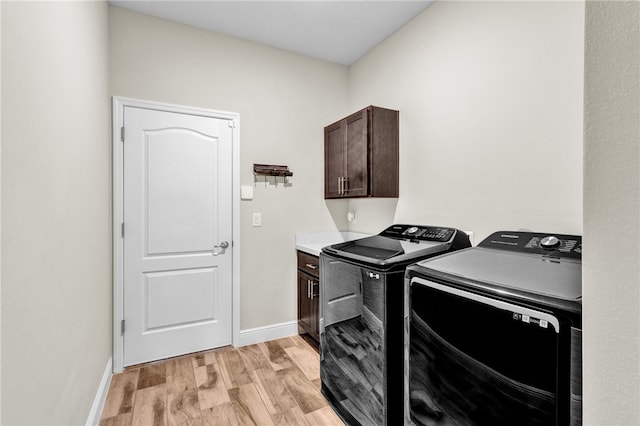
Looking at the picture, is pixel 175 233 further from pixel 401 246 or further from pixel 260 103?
pixel 401 246

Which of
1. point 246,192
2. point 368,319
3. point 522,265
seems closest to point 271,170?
point 246,192

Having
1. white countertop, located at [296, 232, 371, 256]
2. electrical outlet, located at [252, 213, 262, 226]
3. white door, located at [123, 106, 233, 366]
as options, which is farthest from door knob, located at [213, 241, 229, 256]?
white countertop, located at [296, 232, 371, 256]

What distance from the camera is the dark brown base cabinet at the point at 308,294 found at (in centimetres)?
267

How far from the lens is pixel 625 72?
1.74ft

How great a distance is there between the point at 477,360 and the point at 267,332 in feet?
7.16

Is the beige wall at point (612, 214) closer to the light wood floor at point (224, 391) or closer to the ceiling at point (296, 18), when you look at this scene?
the light wood floor at point (224, 391)

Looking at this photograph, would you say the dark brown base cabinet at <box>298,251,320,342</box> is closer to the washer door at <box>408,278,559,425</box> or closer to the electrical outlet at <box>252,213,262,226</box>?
the electrical outlet at <box>252,213,262,226</box>

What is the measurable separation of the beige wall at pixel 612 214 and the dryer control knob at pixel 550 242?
0.94 m

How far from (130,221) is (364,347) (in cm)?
198

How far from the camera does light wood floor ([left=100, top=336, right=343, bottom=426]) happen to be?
6.12 ft

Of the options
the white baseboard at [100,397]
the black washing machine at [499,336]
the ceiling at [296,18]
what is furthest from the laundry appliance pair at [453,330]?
the ceiling at [296,18]

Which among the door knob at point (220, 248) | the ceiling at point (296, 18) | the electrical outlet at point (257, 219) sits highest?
the ceiling at point (296, 18)

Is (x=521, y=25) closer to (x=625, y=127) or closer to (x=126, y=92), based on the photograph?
(x=625, y=127)

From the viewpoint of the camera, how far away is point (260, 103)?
9.43 feet
